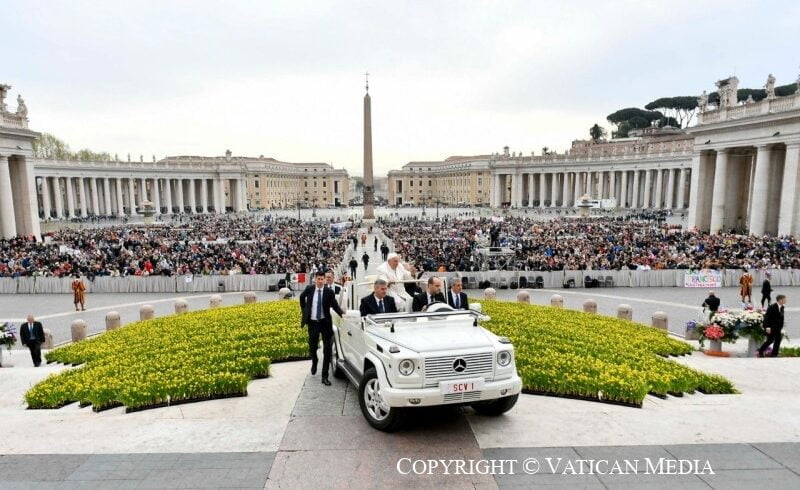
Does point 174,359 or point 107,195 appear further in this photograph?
point 107,195

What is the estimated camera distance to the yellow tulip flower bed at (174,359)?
7.49 metres

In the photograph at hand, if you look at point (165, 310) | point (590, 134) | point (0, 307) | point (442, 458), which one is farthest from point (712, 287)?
point (590, 134)

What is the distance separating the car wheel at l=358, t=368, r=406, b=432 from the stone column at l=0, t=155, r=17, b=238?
4486 centimetres

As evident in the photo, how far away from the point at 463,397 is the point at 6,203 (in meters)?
46.5

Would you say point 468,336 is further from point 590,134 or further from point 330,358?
point 590,134

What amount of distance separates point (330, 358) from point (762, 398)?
696 centimetres

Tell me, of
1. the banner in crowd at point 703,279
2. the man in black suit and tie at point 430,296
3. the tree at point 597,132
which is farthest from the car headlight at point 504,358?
the tree at point 597,132

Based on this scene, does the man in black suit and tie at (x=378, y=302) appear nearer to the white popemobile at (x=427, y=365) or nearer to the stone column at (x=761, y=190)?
the white popemobile at (x=427, y=365)

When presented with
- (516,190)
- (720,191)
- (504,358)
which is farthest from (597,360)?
(516,190)

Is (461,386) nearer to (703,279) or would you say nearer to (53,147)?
(703,279)

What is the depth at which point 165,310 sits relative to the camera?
2034 centimetres

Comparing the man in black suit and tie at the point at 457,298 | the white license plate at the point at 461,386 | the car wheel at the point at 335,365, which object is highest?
the man in black suit and tie at the point at 457,298

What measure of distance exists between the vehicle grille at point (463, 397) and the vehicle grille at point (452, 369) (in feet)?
0.59

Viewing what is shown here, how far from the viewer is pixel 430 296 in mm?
7742
